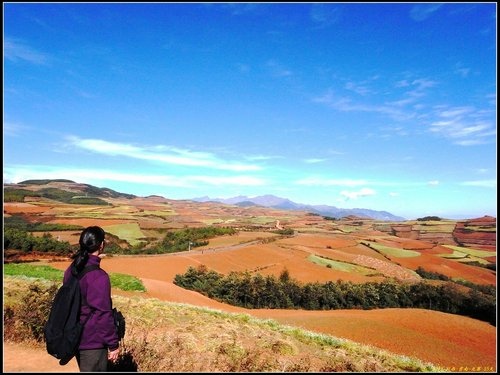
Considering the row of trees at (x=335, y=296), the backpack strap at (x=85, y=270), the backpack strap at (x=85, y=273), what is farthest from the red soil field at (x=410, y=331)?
the backpack strap at (x=85, y=270)

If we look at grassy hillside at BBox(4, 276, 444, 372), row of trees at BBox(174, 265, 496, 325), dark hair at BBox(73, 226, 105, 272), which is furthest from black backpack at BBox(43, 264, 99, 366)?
row of trees at BBox(174, 265, 496, 325)

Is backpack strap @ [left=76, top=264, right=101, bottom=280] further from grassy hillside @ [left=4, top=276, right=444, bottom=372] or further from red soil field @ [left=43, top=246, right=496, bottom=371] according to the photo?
red soil field @ [left=43, top=246, right=496, bottom=371]

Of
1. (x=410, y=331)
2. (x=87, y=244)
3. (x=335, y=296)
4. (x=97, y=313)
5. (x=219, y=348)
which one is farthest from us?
(x=335, y=296)

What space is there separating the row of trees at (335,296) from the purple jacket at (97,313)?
77.5 ft

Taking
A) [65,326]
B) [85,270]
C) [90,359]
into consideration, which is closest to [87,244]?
[85,270]

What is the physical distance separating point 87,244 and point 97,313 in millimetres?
804

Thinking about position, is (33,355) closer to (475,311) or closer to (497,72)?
(497,72)

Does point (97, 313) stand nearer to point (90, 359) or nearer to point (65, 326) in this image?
point (65, 326)

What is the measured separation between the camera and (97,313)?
4.38 m

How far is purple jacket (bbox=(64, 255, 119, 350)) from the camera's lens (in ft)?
14.3

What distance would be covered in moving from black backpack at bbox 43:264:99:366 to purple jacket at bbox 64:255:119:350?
7cm

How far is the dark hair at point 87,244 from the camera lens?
4457 millimetres

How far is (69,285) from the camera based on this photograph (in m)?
4.36

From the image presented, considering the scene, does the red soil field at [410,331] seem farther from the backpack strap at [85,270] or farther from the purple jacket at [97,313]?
the backpack strap at [85,270]
